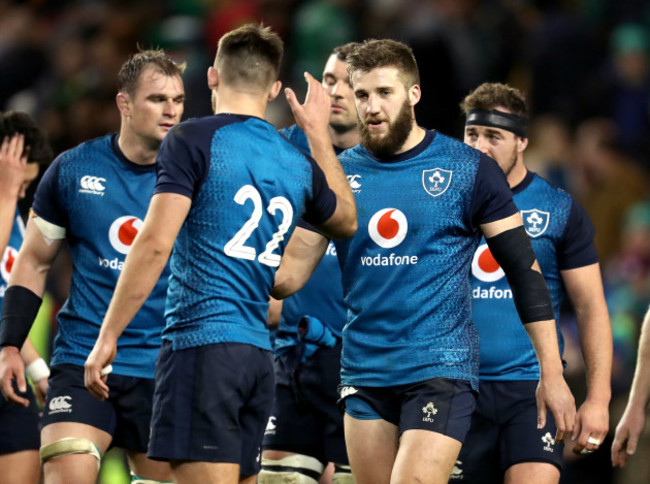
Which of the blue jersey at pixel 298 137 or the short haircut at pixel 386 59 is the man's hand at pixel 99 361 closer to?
the short haircut at pixel 386 59

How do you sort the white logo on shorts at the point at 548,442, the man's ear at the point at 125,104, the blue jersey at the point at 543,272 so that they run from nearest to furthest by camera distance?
the white logo on shorts at the point at 548,442
the blue jersey at the point at 543,272
the man's ear at the point at 125,104

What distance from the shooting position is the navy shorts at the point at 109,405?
6.28 meters

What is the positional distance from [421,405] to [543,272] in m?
1.49

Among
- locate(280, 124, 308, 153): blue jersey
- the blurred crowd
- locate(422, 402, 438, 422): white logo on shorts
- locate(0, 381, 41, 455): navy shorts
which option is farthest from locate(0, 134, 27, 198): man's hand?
the blurred crowd

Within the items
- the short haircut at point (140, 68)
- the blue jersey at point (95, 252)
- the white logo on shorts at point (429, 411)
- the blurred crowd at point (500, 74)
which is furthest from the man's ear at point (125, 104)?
the blurred crowd at point (500, 74)

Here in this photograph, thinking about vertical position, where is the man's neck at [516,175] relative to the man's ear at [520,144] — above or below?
below

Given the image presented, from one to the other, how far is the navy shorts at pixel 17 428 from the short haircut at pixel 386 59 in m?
2.57

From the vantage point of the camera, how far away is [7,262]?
715 centimetres

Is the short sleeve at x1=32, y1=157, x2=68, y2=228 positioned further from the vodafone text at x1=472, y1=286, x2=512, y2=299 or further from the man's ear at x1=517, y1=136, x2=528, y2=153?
the man's ear at x1=517, y1=136, x2=528, y2=153

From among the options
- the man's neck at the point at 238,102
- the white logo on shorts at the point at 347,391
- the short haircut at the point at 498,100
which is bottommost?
the white logo on shorts at the point at 347,391

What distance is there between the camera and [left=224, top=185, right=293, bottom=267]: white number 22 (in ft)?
16.6

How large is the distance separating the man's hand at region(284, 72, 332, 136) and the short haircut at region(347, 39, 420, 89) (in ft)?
1.17

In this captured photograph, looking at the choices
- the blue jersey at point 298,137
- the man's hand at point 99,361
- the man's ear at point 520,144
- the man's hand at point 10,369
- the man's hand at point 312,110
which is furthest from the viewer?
the blue jersey at point 298,137

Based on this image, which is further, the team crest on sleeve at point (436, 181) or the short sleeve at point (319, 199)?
the team crest on sleeve at point (436, 181)
